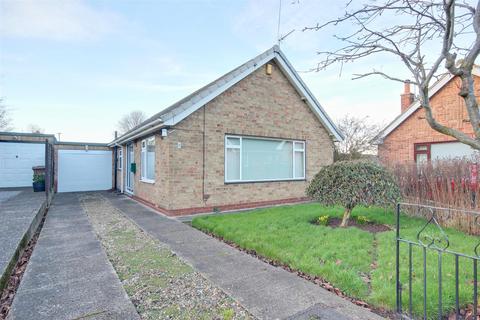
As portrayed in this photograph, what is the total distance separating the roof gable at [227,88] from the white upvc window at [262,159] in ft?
5.36

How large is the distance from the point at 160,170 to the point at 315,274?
6.46 meters

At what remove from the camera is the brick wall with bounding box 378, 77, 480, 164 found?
12.6 meters

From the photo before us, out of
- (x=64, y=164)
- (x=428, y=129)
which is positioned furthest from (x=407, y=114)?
(x=64, y=164)

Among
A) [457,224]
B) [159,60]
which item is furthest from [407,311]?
[159,60]

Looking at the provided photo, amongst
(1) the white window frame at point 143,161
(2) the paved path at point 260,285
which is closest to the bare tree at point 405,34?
(2) the paved path at point 260,285

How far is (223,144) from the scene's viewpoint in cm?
955

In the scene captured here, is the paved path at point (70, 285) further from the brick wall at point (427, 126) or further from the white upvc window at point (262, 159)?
the brick wall at point (427, 126)

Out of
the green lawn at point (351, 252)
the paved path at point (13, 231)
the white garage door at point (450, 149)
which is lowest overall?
the green lawn at point (351, 252)

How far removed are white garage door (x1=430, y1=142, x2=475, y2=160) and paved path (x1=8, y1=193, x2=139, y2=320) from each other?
13.8 m

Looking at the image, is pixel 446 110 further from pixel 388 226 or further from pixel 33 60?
pixel 33 60

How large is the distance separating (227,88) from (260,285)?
7.21 m

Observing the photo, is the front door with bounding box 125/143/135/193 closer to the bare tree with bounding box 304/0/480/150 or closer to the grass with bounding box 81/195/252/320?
the grass with bounding box 81/195/252/320

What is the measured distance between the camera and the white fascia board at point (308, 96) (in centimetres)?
1100

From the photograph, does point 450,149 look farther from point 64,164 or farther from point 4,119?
point 4,119
